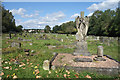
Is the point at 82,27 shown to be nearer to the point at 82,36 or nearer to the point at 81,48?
the point at 82,36

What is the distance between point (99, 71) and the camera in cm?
532

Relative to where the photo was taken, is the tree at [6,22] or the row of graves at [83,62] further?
the tree at [6,22]

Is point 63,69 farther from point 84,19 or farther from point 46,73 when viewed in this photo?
point 84,19

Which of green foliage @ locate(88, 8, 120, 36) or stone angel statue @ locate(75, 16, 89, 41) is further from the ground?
green foliage @ locate(88, 8, 120, 36)

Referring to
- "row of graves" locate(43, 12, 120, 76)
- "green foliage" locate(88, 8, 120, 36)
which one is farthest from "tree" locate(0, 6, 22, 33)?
"green foliage" locate(88, 8, 120, 36)

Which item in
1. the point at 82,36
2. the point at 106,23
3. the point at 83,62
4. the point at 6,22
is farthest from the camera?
the point at 6,22

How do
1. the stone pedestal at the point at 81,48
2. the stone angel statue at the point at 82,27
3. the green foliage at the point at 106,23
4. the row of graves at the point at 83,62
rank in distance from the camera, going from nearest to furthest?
the row of graves at the point at 83,62
the stone pedestal at the point at 81,48
the stone angel statue at the point at 82,27
the green foliage at the point at 106,23

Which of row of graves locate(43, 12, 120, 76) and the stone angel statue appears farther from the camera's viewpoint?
the stone angel statue

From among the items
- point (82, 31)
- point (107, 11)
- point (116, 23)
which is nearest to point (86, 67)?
point (82, 31)

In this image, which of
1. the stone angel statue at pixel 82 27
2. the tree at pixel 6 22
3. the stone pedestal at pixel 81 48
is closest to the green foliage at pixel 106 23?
the stone angel statue at pixel 82 27

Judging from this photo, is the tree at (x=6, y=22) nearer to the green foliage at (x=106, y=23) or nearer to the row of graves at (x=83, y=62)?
the row of graves at (x=83, y=62)

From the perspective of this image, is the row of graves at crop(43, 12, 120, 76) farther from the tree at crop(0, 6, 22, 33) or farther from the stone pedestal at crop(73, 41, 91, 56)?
the tree at crop(0, 6, 22, 33)

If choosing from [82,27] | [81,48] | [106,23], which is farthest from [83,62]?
[106,23]

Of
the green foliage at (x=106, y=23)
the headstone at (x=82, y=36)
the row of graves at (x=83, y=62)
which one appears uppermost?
the green foliage at (x=106, y=23)
